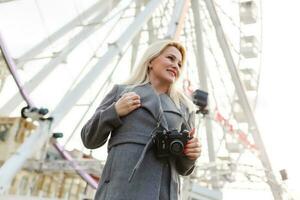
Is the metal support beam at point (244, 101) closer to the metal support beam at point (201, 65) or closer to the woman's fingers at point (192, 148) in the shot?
the metal support beam at point (201, 65)

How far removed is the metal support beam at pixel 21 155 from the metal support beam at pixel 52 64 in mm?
686

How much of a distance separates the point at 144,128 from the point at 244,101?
10.7 m

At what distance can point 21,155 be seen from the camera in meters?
4.72

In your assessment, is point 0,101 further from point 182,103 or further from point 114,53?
point 182,103

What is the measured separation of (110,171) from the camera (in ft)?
4.82

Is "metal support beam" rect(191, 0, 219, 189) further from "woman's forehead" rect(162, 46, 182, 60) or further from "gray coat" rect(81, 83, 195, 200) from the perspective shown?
"gray coat" rect(81, 83, 195, 200)

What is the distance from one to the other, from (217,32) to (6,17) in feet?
19.2

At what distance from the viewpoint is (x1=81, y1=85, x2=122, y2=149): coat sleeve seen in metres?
1.51

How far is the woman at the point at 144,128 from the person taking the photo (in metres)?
1.42

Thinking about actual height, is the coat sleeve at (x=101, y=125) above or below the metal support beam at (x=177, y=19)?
above

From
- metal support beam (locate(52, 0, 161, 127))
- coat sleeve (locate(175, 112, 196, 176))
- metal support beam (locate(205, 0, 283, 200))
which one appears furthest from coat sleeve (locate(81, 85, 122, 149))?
metal support beam (locate(205, 0, 283, 200))

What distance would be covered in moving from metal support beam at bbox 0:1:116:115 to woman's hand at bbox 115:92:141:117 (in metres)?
4.30

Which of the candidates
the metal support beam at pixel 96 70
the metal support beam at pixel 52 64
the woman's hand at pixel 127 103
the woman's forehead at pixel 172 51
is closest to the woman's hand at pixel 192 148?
the woman's hand at pixel 127 103

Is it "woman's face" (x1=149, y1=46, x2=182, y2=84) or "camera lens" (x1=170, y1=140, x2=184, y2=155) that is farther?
"woman's face" (x1=149, y1=46, x2=182, y2=84)
